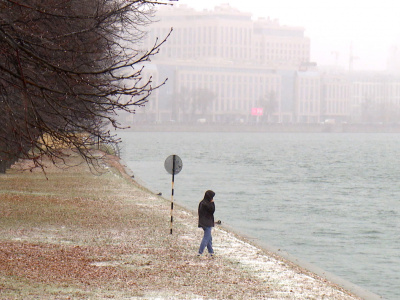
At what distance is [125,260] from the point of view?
17.8 m

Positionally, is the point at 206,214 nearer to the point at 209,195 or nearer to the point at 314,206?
the point at 209,195

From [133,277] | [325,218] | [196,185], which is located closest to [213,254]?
[133,277]

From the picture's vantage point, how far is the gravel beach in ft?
48.3

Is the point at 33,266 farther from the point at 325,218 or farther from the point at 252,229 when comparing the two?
the point at 325,218

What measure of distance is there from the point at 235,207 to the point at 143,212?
50.3 feet

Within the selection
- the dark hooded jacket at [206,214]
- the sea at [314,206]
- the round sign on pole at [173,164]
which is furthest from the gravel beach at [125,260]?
the sea at [314,206]

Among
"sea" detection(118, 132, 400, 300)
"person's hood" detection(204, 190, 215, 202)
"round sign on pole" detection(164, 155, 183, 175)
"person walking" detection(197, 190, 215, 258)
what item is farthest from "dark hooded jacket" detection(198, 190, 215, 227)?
"sea" detection(118, 132, 400, 300)

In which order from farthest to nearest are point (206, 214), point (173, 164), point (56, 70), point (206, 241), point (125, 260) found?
point (173, 164), point (206, 241), point (206, 214), point (125, 260), point (56, 70)

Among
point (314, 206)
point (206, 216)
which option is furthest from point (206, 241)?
point (314, 206)

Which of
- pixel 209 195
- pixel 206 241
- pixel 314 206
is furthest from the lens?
pixel 314 206

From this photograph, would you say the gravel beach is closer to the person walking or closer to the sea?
the person walking

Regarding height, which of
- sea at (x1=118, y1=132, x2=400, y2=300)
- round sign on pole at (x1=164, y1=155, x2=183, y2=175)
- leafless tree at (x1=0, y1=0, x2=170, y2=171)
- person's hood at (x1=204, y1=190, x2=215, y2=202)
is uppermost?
leafless tree at (x1=0, y1=0, x2=170, y2=171)

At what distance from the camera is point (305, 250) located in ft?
91.2

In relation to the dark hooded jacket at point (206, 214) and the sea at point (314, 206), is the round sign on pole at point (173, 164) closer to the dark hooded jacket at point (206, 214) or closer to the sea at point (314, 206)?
the dark hooded jacket at point (206, 214)
